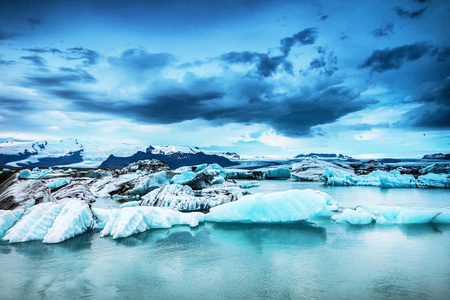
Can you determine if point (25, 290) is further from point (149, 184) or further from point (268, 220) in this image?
point (149, 184)

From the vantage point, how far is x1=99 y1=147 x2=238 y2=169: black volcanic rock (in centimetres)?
10469

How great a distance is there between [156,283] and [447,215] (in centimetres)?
578

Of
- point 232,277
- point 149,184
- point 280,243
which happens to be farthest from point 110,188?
point 232,277

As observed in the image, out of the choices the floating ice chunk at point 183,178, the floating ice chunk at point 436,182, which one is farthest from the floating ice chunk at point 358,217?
the floating ice chunk at point 436,182

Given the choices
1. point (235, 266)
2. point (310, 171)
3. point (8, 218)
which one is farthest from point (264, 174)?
point (235, 266)

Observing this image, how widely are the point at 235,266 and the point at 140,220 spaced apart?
8.00ft

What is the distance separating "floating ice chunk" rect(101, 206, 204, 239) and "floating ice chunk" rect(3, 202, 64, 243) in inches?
36.1

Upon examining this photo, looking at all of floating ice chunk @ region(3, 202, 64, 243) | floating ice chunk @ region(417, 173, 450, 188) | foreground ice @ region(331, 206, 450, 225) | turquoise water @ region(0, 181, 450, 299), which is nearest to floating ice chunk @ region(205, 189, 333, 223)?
foreground ice @ region(331, 206, 450, 225)

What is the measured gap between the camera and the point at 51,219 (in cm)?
468

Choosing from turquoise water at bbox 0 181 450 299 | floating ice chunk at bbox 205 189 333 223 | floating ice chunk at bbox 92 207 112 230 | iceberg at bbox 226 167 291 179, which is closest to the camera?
turquoise water at bbox 0 181 450 299

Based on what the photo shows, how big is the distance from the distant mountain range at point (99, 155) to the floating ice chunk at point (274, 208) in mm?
91599

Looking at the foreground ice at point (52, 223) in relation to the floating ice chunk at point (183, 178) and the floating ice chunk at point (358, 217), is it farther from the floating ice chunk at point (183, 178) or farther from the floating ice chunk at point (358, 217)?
Answer: the floating ice chunk at point (183, 178)

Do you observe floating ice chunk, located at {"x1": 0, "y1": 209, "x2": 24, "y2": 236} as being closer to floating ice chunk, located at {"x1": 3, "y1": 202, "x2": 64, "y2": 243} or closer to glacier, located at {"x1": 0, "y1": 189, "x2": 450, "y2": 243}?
glacier, located at {"x1": 0, "y1": 189, "x2": 450, "y2": 243}

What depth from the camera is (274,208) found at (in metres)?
5.64
